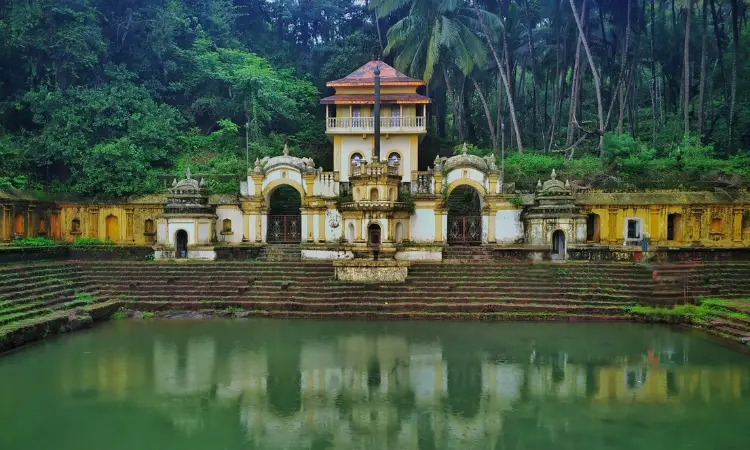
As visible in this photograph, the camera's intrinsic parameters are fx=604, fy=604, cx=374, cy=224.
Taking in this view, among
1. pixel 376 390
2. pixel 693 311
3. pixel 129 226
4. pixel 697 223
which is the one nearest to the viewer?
pixel 376 390

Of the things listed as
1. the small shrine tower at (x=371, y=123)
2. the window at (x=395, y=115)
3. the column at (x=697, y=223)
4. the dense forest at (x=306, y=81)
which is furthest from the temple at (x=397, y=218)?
the window at (x=395, y=115)

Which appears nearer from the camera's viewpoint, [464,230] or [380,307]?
[380,307]

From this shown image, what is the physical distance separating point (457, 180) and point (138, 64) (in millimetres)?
17793

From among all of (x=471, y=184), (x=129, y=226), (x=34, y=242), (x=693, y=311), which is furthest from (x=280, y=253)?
(x=693, y=311)

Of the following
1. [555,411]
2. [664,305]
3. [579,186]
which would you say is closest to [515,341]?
[555,411]

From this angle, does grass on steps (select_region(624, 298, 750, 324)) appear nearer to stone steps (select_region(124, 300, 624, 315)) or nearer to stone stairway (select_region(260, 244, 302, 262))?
stone steps (select_region(124, 300, 624, 315))

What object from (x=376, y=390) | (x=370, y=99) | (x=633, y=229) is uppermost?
(x=370, y=99)

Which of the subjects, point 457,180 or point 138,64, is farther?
point 138,64

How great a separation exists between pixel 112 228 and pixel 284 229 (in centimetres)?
716

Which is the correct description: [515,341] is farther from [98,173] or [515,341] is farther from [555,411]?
[98,173]

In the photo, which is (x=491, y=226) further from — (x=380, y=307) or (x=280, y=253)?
(x=280, y=253)

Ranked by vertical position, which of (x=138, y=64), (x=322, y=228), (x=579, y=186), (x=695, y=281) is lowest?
(x=695, y=281)

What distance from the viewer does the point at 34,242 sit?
21.6 m

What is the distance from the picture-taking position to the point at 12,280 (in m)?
16.2
